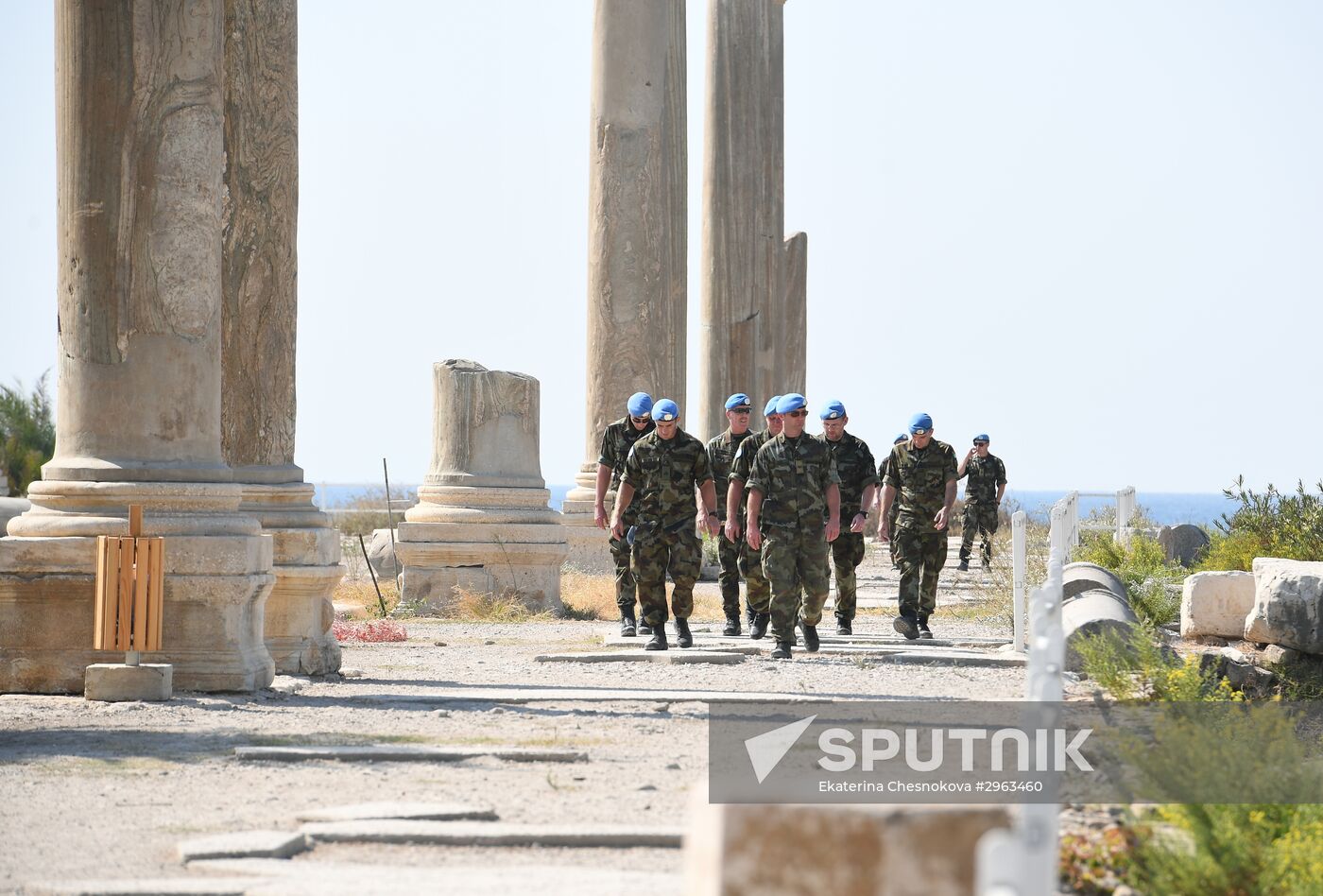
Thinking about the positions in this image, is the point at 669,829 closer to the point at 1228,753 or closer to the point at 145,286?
the point at 1228,753

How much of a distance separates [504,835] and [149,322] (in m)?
5.57

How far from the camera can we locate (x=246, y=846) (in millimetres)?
6414

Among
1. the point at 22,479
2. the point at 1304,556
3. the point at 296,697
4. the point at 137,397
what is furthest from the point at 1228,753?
the point at 22,479

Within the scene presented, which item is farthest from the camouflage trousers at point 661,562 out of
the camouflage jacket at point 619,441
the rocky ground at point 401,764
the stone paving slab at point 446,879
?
the stone paving slab at point 446,879

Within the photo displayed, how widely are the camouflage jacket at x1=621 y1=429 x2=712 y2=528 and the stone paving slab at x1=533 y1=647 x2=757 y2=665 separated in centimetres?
118

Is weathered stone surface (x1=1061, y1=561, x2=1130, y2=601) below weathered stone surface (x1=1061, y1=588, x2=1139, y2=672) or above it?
above

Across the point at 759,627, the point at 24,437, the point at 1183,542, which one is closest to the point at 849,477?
the point at 759,627

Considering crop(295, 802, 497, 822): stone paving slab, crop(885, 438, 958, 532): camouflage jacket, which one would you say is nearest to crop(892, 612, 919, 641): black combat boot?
crop(885, 438, 958, 532): camouflage jacket

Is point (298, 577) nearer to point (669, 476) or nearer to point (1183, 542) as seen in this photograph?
point (669, 476)

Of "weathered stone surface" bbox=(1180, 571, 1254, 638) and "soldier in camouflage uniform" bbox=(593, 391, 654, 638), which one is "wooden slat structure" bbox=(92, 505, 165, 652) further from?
"weathered stone surface" bbox=(1180, 571, 1254, 638)

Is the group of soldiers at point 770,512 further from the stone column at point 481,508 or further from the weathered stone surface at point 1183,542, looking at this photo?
the weathered stone surface at point 1183,542

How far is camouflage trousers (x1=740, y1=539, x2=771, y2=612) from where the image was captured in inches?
606

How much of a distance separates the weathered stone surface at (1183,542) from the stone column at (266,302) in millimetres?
12857

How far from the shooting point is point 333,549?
13109 mm
